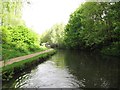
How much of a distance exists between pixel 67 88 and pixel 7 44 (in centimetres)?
1994

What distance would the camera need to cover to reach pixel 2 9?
14562 millimetres

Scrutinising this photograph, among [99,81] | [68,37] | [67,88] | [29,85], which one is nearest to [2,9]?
[29,85]

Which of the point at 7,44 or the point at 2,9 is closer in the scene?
the point at 2,9

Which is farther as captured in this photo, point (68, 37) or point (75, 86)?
point (68, 37)

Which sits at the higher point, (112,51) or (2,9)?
(2,9)

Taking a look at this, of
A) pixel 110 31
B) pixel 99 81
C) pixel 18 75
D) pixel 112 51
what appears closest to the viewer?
pixel 99 81

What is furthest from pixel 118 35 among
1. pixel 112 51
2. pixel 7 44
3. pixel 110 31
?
pixel 7 44

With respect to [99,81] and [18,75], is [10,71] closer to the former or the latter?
[18,75]

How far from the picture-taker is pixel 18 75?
1623 cm

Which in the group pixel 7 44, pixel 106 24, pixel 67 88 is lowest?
pixel 67 88

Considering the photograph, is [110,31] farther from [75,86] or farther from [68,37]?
[68,37]

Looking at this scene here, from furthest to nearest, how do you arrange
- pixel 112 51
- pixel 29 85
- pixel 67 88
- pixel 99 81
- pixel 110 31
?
pixel 112 51, pixel 110 31, pixel 99 81, pixel 29 85, pixel 67 88

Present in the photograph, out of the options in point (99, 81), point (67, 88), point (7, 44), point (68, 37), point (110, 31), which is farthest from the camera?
point (68, 37)

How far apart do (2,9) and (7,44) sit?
16.4 m
